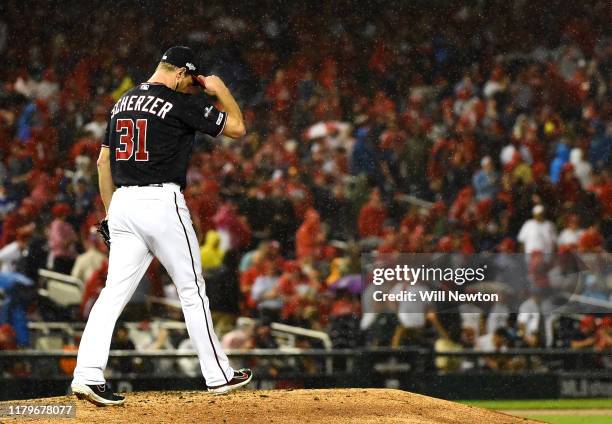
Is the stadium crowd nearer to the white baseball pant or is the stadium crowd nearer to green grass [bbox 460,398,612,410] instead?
green grass [bbox 460,398,612,410]

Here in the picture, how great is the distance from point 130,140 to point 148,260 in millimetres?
560

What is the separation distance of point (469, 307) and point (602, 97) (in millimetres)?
2782

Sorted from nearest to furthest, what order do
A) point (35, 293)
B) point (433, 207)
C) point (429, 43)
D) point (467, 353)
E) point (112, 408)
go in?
point (112, 408)
point (467, 353)
point (35, 293)
point (433, 207)
point (429, 43)

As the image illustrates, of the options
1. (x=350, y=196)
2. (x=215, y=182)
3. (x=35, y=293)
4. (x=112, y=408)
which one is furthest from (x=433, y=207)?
(x=112, y=408)

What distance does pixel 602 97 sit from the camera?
1098 cm

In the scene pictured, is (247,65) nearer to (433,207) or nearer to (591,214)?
(433,207)

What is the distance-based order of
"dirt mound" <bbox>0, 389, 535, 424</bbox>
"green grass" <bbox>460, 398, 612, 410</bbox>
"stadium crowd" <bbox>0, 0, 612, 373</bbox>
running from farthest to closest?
"stadium crowd" <bbox>0, 0, 612, 373</bbox> → "green grass" <bbox>460, 398, 612, 410</bbox> → "dirt mound" <bbox>0, 389, 535, 424</bbox>

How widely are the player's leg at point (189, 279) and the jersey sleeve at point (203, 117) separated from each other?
0.32 metres

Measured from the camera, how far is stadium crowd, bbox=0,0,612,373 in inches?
390

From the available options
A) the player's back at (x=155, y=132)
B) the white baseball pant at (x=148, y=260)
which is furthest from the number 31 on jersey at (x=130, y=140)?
the white baseball pant at (x=148, y=260)

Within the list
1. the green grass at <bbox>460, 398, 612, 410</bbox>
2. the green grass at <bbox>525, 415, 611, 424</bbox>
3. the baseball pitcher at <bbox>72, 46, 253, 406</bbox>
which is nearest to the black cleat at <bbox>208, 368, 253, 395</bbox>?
the baseball pitcher at <bbox>72, 46, 253, 406</bbox>

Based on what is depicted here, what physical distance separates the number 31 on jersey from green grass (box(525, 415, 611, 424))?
3928mm

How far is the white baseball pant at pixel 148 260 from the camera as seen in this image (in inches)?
190

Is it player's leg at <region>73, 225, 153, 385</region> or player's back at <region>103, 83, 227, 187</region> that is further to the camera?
player's back at <region>103, 83, 227, 187</region>
